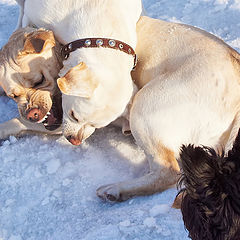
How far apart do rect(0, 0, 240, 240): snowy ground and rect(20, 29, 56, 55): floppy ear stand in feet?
2.25

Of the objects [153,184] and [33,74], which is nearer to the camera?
[153,184]

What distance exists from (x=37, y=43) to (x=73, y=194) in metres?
0.97

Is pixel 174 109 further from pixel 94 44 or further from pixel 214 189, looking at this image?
pixel 214 189

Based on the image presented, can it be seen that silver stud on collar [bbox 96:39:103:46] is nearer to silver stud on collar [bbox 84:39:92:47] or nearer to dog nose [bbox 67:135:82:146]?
silver stud on collar [bbox 84:39:92:47]

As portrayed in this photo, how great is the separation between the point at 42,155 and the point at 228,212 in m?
1.75

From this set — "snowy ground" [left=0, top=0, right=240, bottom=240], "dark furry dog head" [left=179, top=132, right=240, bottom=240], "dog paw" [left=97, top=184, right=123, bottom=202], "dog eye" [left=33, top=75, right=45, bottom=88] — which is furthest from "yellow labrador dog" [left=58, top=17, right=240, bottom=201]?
"dark furry dog head" [left=179, top=132, right=240, bottom=240]

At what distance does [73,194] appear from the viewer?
2.78 m

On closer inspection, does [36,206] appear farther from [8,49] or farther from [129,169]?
[8,49]

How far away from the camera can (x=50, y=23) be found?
9.94ft

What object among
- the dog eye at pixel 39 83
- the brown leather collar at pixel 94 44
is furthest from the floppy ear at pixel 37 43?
the dog eye at pixel 39 83

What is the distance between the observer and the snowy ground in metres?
2.39

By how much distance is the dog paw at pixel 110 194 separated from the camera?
274 cm

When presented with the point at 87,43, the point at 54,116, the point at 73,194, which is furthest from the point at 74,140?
the point at 87,43

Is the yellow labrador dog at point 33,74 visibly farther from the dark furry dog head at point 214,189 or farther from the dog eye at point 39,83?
the dark furry dog head at point 214,189
